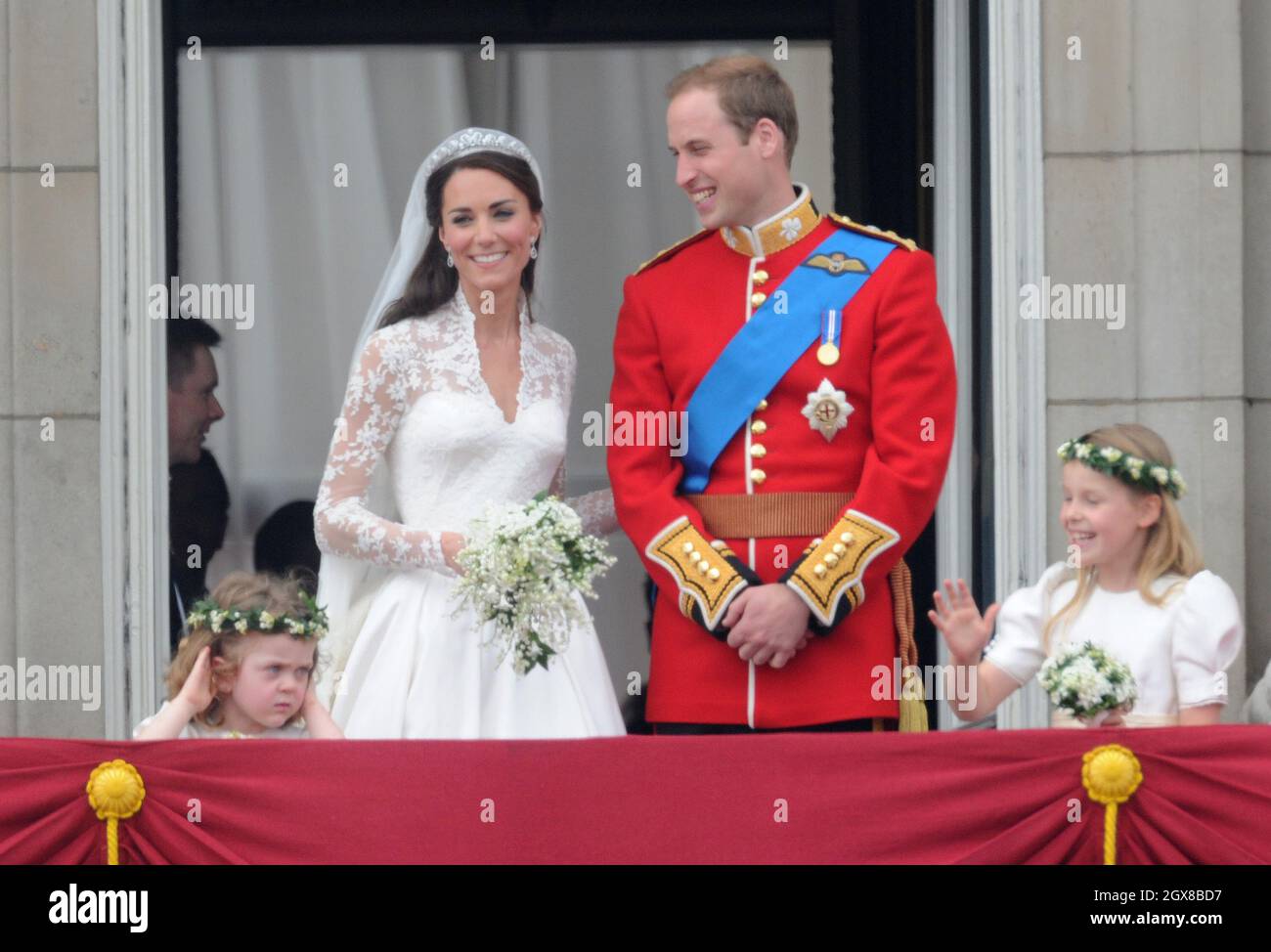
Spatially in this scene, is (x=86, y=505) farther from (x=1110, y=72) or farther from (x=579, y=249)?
(x=1110, y=72)

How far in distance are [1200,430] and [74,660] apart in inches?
122

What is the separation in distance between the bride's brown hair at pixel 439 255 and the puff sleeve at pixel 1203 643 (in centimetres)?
169

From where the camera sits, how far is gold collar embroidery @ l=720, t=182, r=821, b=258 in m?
5.42

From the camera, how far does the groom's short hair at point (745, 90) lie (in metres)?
5.35

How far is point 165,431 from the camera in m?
6.75

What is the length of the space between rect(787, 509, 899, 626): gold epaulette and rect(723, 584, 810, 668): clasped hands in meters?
0.03

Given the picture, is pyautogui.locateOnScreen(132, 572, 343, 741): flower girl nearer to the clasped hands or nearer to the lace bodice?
the lace bodice

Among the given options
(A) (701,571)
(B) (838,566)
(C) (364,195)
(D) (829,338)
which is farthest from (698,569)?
(C) (364,195)

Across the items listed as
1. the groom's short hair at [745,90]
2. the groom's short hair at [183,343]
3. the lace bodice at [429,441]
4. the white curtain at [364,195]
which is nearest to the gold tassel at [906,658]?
the lace bodice at [429,441]

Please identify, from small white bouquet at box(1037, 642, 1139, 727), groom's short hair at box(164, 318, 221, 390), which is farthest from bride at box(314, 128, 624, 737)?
groom's short hair at box(164, 318, 221, 390)

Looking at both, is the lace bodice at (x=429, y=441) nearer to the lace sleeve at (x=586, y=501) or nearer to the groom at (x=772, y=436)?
the lace sleeve at (x=586, y=501)

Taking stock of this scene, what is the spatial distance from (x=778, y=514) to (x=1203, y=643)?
93 centimetres

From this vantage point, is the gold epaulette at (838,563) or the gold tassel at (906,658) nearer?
the gold epaulette at (838,563)
